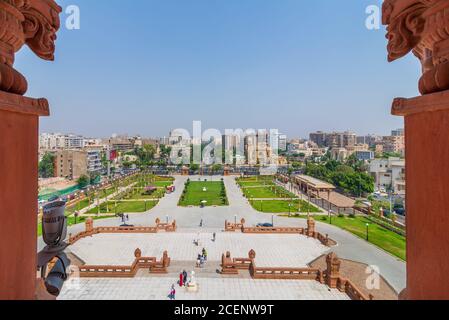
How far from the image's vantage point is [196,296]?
9.57 m

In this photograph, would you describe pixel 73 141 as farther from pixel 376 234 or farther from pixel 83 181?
pixel 376 234

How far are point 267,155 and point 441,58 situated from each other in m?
73.4

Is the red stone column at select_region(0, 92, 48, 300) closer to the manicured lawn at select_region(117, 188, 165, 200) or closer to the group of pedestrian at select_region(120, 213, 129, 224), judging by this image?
the group of pedestrian at select_region(120, 213, 129, 224)

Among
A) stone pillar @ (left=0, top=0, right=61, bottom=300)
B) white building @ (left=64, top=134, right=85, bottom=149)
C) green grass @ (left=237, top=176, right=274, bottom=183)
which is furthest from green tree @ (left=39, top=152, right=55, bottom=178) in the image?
stone pillar @ (left=0, top=0, right=61, bottom=300)

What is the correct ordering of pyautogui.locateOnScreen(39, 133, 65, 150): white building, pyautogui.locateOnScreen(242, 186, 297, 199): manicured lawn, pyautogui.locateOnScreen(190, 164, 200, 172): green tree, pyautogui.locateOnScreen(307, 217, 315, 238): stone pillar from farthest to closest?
pyautogui.locateOnScreen(39, 133, 65, 150): white building, pyautogui.locateOnScreen(190, 164, 200, 172): green tree, pyautogui.locateOnScreen(242, 186, 297, 199): manicured lawn, pyautogui.locateOnScreen(307, 217, 315, 238): stone pillar

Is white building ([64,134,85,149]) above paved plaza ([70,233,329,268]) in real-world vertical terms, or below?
above

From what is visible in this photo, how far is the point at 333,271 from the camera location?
10.5 metres

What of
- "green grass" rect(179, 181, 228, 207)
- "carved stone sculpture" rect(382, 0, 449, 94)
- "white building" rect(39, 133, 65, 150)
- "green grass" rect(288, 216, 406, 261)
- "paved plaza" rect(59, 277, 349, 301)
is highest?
"white building" rect(39, 133, 65, 150)

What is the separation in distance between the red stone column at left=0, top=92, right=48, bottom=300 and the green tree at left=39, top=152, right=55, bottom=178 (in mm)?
54457

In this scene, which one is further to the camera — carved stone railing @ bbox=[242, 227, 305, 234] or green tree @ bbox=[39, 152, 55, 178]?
green tree @ bbox=[39, 152, 55, 178]

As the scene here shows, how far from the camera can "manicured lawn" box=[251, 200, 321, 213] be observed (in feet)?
86.5

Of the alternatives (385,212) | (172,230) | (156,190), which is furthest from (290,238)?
(156,190)

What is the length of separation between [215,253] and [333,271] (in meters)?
6.55

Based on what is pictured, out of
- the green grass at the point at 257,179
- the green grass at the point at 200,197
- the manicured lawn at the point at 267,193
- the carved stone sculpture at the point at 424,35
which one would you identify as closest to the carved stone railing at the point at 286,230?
the green grass at the point at 200,197
